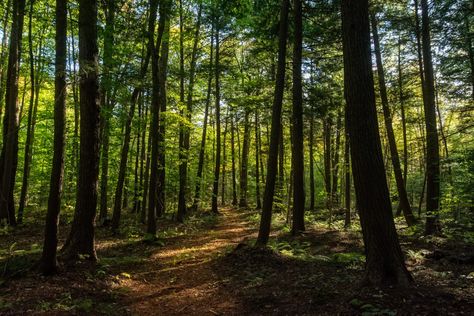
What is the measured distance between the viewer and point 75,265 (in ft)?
24.4

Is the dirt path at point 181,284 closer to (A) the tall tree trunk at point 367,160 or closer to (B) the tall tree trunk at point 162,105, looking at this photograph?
(A) the tall tree trunk at point 367,160

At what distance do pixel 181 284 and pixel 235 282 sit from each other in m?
1.26

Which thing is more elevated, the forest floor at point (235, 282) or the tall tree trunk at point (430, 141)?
the tall tree trunk at point (430, 141)

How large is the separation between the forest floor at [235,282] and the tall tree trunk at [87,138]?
57 cm

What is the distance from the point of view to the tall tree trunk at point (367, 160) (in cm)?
512

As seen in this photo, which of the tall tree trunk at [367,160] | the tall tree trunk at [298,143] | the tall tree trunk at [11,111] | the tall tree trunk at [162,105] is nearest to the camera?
the tall tree trunk at [367,160]

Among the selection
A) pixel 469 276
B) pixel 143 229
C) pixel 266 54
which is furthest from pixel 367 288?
pixel 266 54

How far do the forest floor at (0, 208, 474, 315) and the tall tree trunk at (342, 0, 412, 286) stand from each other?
40 centimetres

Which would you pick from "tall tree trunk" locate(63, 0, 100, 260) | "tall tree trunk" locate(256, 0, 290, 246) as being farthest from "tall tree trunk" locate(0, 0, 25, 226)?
"tall tree trunk" locate(256, 0, 290, 246)

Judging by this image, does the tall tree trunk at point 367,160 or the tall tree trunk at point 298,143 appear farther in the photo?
the tall tree trunk at point 298,143

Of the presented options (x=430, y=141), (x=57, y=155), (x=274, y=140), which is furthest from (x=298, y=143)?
(x=57, y=155)

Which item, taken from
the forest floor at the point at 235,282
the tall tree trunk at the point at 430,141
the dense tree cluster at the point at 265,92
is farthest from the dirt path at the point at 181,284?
the tall tree trunk at the point at 430,141

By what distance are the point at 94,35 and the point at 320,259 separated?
7.42 meters

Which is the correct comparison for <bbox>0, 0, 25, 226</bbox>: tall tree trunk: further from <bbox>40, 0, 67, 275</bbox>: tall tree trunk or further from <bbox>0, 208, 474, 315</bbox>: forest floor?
<bbox>40, 0, 67, 275</bbox>: tall tree trunk
